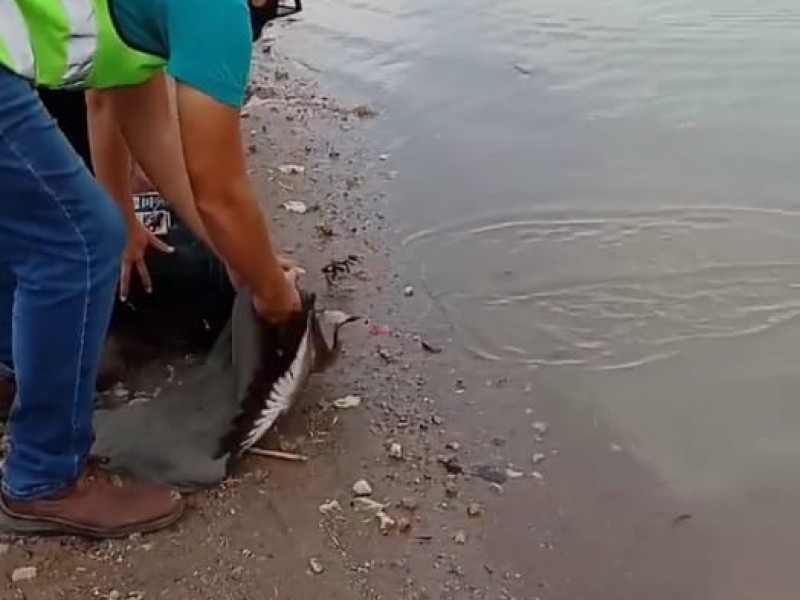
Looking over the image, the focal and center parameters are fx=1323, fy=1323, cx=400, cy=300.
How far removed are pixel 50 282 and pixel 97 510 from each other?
0.54 metres

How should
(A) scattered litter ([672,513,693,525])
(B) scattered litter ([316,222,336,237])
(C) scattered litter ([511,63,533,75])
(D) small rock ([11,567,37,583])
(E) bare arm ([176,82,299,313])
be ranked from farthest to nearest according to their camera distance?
(C) scattered litter ([511,63,533,75]), (B) scattered litter ([316,222,336,237]), (A) scattered litter ([672,513,693,525]), (D) small rock ([11,567,37,583]), (E) bare arm ([176,82,299,313])

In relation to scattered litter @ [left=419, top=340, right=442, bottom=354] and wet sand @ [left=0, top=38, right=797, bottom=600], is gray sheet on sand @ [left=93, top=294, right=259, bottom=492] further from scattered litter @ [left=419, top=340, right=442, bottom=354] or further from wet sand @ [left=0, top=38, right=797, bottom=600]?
scattered litter @ [left=419, top=340, right=442, bottom=354]

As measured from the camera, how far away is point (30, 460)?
2564 mm

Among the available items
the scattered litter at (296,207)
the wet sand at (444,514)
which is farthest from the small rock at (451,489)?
the scattered litter at (296,207)

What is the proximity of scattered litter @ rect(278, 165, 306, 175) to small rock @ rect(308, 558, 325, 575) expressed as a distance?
7.23 ft

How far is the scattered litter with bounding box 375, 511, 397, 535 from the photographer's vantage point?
2.71 m

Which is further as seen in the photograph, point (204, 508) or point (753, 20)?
point (753, 20)

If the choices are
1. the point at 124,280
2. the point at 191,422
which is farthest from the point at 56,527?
the point at 124,280

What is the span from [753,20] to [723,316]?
2.59m

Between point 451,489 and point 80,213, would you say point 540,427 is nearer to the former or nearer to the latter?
point 451,489

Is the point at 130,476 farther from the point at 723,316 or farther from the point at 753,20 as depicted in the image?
the point at 753,20

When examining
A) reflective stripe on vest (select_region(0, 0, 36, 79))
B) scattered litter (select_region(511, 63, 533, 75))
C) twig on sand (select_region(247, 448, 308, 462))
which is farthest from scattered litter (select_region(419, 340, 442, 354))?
scattered litter (select_region(511, 63, 533, 75))

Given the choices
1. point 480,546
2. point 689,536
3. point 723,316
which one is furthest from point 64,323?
point 723,316

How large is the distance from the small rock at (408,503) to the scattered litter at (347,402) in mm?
396
